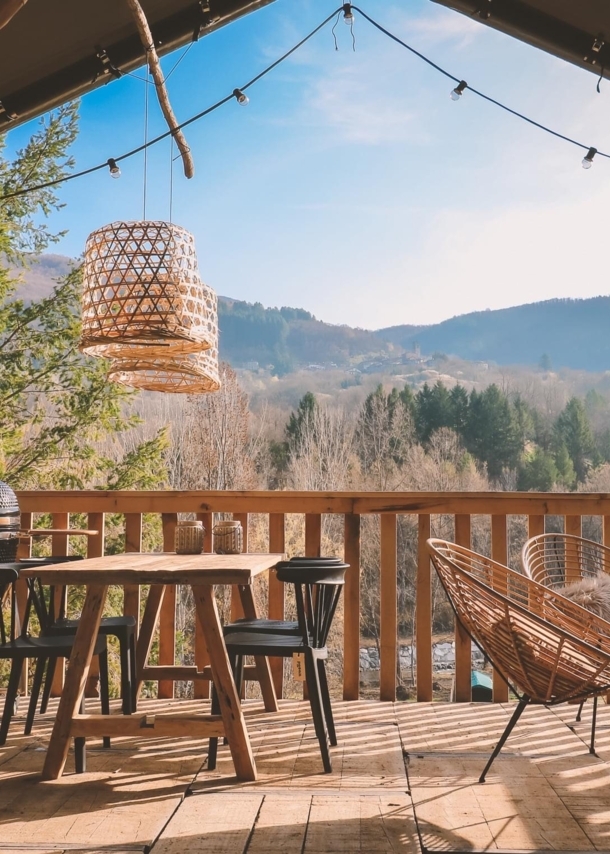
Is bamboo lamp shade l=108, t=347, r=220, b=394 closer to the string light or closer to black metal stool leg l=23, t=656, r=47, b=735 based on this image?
black metal stool leg l=23, t=656, r=47, b=735

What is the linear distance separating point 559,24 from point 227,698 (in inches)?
126

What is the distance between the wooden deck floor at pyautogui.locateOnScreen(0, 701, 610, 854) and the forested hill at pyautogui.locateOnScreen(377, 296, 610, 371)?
30009 mm

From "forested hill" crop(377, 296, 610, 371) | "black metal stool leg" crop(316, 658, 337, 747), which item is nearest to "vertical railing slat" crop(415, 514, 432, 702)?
"black metal stool leg" crop(316, 658, 337, 747)

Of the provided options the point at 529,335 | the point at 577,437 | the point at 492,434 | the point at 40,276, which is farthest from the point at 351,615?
the point at 529,335

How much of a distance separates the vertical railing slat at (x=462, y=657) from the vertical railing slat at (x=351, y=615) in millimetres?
489

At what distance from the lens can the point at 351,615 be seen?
3861 millimetres

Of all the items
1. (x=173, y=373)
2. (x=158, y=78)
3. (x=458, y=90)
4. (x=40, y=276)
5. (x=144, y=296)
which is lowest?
(x=173, y=373)

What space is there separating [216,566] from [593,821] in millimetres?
1374

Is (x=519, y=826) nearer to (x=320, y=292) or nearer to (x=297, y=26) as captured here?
(x=297, y=26)

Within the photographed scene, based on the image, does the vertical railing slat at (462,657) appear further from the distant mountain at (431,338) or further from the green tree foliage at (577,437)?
the green tree foliage at (577,437)

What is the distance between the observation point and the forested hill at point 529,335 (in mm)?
31594

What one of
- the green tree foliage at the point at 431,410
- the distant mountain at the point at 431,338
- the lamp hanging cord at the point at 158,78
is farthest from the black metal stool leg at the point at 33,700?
the distant mountain at the point at 431,338

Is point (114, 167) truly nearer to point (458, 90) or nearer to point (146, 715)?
point (458, 90)

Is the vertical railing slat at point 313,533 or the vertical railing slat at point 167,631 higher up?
the vertical railing slat at point 313,533
